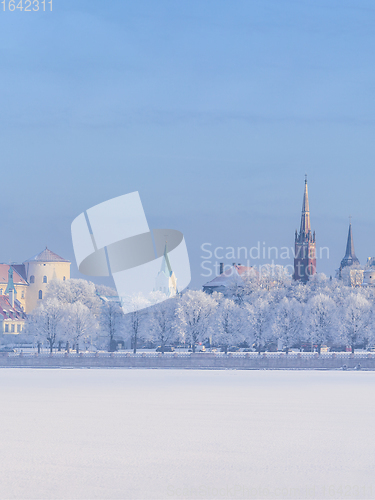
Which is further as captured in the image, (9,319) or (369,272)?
(369,272)

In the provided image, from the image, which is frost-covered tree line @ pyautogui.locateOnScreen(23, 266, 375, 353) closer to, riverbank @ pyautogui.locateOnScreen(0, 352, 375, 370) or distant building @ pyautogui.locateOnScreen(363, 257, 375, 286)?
riverbank @ pyautogui.locateOnScreen(0, 352, 375, 370)

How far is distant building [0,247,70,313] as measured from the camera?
15375 cm

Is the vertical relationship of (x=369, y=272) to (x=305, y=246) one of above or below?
below

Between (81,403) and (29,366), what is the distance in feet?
140

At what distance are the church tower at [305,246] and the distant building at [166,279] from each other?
Result: 29305 millimetres

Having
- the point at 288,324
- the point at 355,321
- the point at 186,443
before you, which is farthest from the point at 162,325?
the point at 186,443

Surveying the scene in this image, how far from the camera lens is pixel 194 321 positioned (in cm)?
9788

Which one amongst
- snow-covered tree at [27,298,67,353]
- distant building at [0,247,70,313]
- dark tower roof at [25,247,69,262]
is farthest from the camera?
dark tower roof at [25,247,69,262]

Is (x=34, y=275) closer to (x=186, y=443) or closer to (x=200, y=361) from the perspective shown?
(x=200, y=361)

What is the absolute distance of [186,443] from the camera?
2786 cm

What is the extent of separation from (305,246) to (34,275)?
5589 cm

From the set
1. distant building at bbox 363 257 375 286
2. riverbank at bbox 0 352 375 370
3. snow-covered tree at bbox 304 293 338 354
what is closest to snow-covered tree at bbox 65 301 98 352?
riverbank at bbox 0 352 375 370

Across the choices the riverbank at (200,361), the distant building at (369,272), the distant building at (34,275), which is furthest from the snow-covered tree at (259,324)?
the distant building at (34,275)

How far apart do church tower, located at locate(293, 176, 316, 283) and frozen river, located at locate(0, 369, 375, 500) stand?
11842 cm
